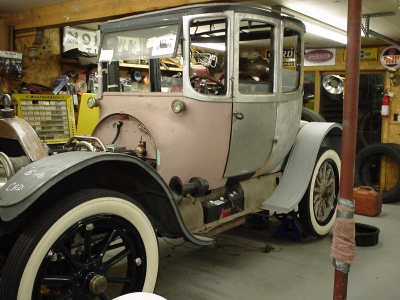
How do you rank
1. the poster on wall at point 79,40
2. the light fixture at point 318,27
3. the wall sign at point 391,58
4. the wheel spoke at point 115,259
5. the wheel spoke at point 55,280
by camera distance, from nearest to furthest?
the wheel spoke at point 55,280 < the wheel spoke at point 115,259 < the light fixture at point 318,27 < the poster on wall at point 79,40 < the wall sign at point 391,58

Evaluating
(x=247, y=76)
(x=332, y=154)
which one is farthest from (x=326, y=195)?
(x=247, y=76)

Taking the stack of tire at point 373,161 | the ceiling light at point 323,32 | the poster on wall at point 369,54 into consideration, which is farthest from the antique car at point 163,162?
the poster on wall at point 369,54

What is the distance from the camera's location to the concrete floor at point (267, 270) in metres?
2.98

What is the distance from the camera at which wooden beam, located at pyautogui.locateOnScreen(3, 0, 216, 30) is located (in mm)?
3979

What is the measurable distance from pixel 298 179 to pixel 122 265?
166cm

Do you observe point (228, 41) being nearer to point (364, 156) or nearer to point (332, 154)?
point (332, 154)

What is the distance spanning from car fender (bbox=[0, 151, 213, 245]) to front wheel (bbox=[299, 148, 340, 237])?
1754mm

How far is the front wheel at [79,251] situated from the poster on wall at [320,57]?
18.4ft

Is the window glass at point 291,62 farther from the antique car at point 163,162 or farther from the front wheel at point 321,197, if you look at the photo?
the front wheel at point 321,197

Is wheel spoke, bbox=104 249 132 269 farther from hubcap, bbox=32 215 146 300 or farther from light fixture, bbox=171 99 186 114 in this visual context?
light fixture, bbox=171 99 186 114

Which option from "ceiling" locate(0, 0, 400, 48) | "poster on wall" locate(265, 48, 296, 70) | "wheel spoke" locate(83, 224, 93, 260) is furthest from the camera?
"ceiling" locate(0, 0, 400, 48)

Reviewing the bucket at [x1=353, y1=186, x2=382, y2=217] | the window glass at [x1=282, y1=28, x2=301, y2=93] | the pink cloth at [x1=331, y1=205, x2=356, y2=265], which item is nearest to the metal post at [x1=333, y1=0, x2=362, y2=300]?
the pink cloth at [x1=331, y1=205, x2=356, y2=265]

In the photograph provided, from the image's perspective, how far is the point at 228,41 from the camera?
117 inches

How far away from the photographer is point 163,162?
9.87ft
